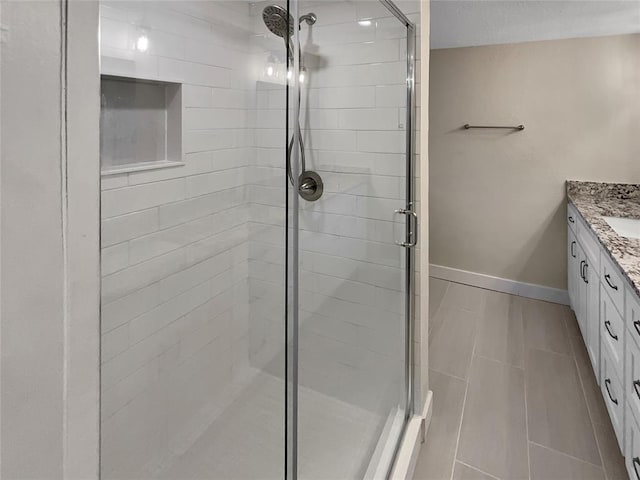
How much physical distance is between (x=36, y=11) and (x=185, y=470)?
1.36 metres

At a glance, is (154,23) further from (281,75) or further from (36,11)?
(36,11)

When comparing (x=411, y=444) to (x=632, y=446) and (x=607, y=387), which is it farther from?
(x=607, y=387)

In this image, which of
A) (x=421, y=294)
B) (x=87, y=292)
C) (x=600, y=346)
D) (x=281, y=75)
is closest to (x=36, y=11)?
(x=87, y=292)

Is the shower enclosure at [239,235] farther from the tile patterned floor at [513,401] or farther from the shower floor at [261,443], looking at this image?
the tile patterned floor at [513,401]

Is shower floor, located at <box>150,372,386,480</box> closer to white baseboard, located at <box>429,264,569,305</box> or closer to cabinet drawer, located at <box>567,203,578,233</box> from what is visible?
cabinet drawer, located at <box>567,203,578,233</box>

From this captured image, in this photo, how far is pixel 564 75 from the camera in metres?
3.20

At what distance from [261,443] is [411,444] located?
2.46 ft

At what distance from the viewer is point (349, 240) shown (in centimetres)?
161

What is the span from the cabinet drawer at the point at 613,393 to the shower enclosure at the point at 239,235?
0.95 meters

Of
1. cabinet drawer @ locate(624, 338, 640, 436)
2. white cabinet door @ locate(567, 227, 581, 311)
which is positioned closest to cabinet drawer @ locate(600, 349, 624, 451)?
cabinet drawer @ locate(624, 338, 640, 436)

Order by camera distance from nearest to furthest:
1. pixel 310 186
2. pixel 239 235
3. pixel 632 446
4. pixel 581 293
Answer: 1. pixel 239 235
2. pixel 310 186
3. pixel 632 446
4. pixel 581 293

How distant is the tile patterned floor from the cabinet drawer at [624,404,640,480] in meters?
0.21

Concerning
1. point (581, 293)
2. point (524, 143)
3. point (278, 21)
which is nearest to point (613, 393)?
point (581, 293)

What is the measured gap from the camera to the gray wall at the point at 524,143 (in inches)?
121
